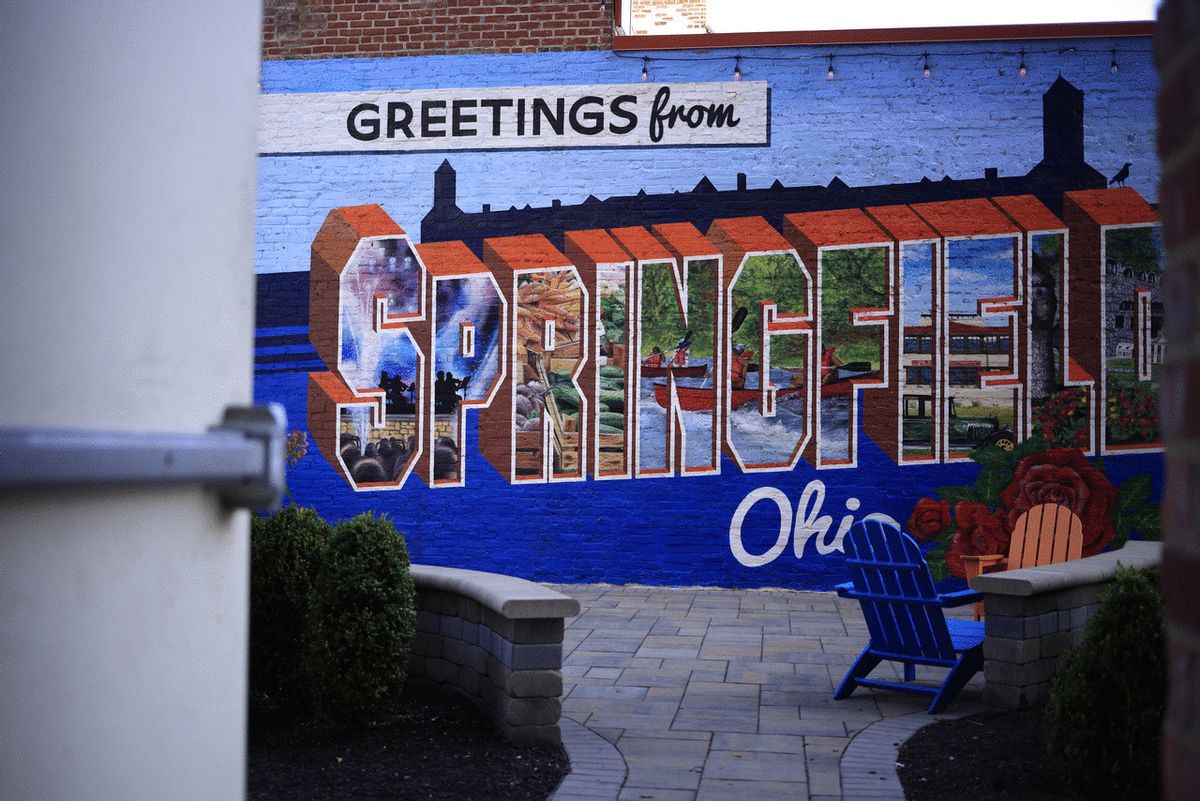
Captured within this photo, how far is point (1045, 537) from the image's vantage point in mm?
9828

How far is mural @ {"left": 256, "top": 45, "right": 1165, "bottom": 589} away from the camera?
10.6 metres

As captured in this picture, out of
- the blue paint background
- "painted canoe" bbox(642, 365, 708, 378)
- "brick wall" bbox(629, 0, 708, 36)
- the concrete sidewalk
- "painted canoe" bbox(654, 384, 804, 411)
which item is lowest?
the concrete sidewalk

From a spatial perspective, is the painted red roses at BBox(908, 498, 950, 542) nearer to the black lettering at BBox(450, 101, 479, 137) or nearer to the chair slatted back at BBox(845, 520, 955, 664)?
the chair slatted back at BBox(845, 520, 955, 664)

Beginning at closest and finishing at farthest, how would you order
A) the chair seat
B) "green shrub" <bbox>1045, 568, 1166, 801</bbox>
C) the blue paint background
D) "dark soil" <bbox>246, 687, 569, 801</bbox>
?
"green shrub" <bbox>1045, 568, 1166, 801</bbox> → "dark soil" <bbox>246, 687, 569, 801</bbox> → the chair seat → the blue paint background

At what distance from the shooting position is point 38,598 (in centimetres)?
86

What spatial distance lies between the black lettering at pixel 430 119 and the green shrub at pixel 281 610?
22.2 ft

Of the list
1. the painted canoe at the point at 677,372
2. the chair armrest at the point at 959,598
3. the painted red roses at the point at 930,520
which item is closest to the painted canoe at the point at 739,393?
the painted canoe at the point at 677,372

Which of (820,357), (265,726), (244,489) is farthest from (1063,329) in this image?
(244,489)

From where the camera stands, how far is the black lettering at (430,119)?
11.6 metres

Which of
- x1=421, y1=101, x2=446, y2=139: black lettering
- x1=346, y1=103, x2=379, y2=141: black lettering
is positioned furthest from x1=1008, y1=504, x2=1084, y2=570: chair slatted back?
x1=346, y1=103, x2=379, y2=141: black lettering

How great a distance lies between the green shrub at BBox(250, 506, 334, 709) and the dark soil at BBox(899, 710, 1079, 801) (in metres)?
2.76

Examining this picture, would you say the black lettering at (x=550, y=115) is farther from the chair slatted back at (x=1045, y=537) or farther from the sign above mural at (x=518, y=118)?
the chair slatted back at (x=1045, y=537)

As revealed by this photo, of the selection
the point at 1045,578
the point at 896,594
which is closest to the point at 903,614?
the point at 896,594

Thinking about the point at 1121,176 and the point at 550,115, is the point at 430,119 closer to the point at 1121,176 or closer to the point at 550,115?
the point at 550,115
